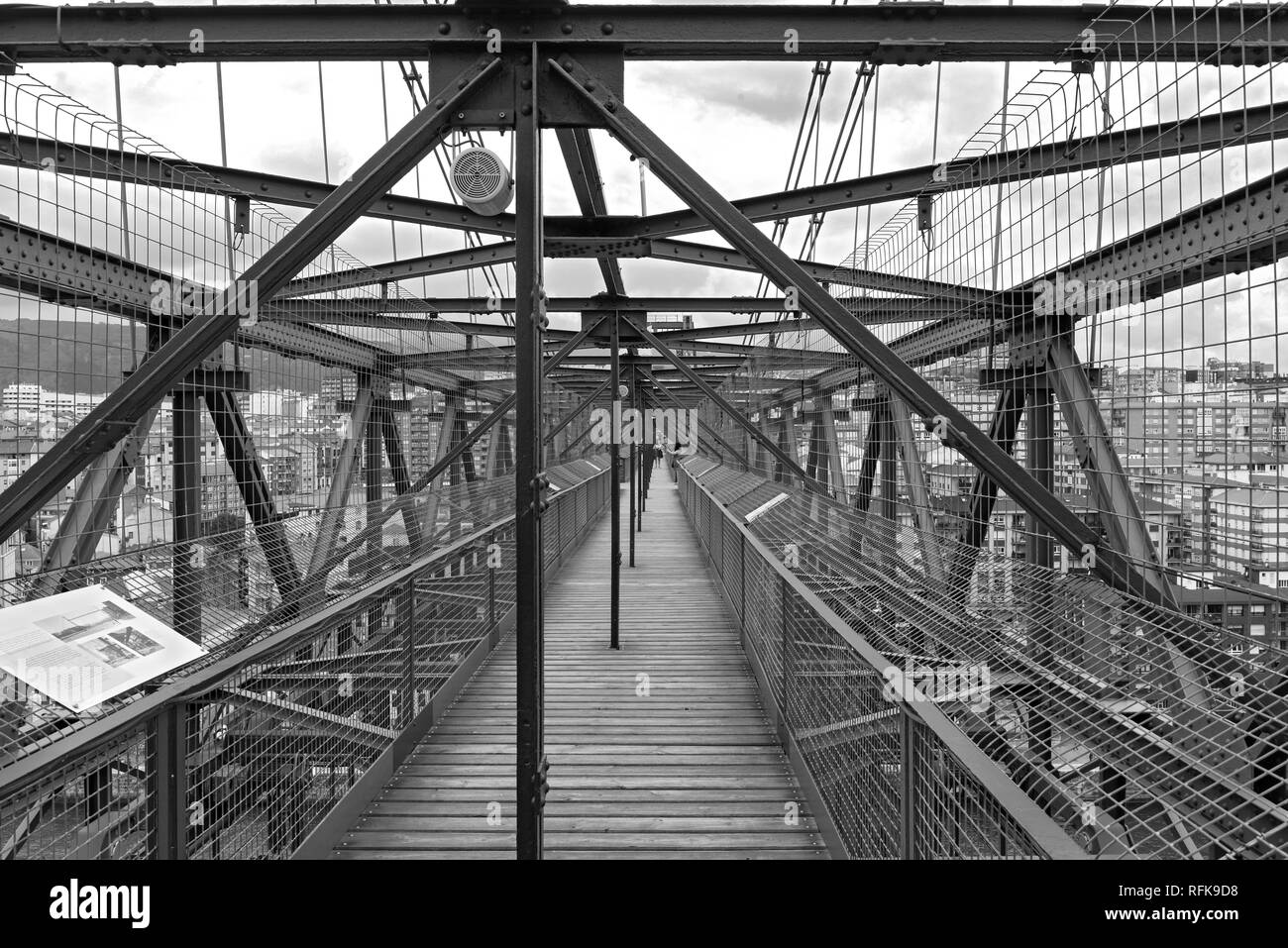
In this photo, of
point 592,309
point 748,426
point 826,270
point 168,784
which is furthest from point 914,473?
point 168,784

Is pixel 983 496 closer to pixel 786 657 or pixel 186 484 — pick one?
pixel 786 657

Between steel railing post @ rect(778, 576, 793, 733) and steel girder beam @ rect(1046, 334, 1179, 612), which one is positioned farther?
steel railing post @ rect(778, 576, 793, 733)

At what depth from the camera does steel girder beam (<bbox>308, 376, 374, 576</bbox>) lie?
6.28m

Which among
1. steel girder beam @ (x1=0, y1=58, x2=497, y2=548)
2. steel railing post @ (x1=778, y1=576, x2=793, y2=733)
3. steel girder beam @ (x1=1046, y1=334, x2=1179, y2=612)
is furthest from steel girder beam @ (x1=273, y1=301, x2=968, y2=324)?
steel girder beam @ (x1=0, y1=58, x2=497, y2=548)

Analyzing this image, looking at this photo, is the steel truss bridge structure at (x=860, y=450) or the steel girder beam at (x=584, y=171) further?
the steel girder beam at (x=584, y=171)

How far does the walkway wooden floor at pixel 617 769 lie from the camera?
4.20 metres

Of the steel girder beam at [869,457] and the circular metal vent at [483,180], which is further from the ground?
the circular metal vent at [483,180]

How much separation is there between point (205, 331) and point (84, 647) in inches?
50.6

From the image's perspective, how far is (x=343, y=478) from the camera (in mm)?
7445

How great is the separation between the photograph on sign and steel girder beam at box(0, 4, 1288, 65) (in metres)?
2.74

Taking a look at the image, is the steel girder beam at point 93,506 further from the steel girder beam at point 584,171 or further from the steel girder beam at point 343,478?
the steel girder beam at point 584,171

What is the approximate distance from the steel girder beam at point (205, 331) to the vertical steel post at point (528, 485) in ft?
1.59

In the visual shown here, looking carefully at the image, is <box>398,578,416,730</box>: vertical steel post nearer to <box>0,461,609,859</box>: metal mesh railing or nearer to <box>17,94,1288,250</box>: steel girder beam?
<box>0,461,609,859</box>: metal mesh railing

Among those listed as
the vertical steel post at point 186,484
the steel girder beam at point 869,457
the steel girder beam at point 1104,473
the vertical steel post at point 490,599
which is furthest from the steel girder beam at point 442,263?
the steel girder beam at point 1104,473
